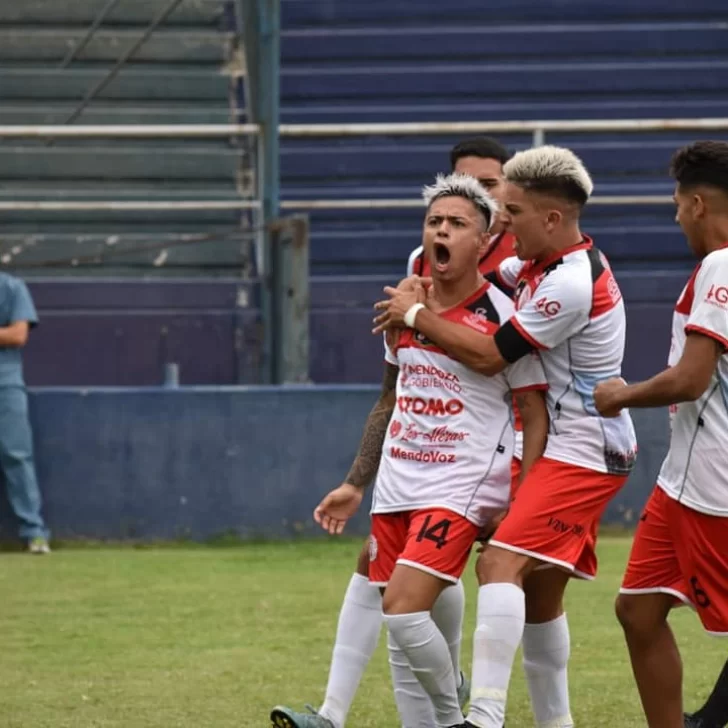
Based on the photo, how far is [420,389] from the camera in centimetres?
507

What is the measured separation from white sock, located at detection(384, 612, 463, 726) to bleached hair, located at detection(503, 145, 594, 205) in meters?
1.32

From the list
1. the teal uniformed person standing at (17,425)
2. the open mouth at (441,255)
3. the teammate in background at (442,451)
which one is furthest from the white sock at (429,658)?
the teal uniformed person standing at (17,425)

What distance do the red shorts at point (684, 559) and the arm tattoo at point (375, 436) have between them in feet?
3.18

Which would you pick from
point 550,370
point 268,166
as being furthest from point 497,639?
point 268,166

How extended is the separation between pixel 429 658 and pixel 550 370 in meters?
0.93

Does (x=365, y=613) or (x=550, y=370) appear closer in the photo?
(x=550, y=370)

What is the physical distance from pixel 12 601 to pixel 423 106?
8837 mm

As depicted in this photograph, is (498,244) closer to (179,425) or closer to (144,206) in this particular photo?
(179,425)

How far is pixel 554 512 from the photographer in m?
4.90

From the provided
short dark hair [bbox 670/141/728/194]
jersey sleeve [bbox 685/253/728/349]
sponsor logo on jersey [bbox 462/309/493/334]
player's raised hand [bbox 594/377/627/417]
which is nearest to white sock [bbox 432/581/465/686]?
sponsor logo on jersey [bbox 462/309/493/334]

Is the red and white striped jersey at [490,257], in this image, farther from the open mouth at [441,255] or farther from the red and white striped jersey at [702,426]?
the red and white striped jersey at [702,426]

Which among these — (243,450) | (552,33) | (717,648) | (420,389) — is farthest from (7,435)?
(552,33)

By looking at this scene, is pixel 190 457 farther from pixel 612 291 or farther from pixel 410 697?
pixel 612 291

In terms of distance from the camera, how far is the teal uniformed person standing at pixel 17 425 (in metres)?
10.3
